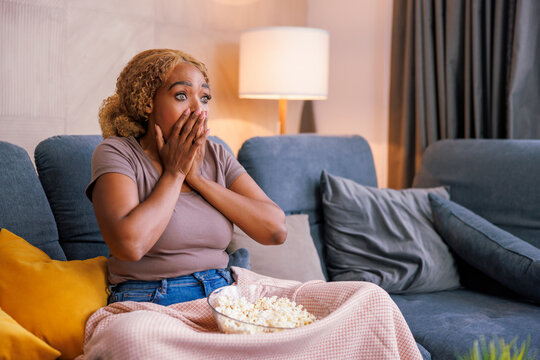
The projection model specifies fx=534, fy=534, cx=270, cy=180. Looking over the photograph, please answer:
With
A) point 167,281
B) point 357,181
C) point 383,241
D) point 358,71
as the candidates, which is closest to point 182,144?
point 167,281

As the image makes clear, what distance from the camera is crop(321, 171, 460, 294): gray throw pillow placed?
200cm

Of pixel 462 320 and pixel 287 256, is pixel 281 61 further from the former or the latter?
pixel 462 320

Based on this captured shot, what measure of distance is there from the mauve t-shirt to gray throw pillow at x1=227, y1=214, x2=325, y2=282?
1.15 ft

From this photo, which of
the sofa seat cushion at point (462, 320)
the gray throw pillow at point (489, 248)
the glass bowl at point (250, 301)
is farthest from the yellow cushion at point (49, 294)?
the gray throw pillow at point (489, 248)

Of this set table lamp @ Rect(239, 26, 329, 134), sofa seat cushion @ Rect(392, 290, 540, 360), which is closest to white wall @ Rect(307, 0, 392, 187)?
table lamp @ Rect(239, 26, 329, 134)

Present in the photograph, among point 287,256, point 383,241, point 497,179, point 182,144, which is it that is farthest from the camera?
point 497,179

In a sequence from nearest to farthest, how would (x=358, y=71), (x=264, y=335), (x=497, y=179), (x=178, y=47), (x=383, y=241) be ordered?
(x=264, y=335)
(x=383, y=241)
(x=497, y=179)
(x=178, y=47)
(x=358, y=71)

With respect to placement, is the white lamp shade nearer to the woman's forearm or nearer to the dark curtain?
the dark curtain

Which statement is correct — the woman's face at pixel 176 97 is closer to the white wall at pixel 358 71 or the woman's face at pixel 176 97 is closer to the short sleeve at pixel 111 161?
the short sleeve at pixel 111 161

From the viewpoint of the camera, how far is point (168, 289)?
4.38 feet

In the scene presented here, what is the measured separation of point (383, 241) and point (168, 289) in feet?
3.29

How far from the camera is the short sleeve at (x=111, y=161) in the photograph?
1327mm

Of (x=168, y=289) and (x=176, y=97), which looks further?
(x=176, y=97)

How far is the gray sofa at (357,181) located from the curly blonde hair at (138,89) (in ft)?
0.75
